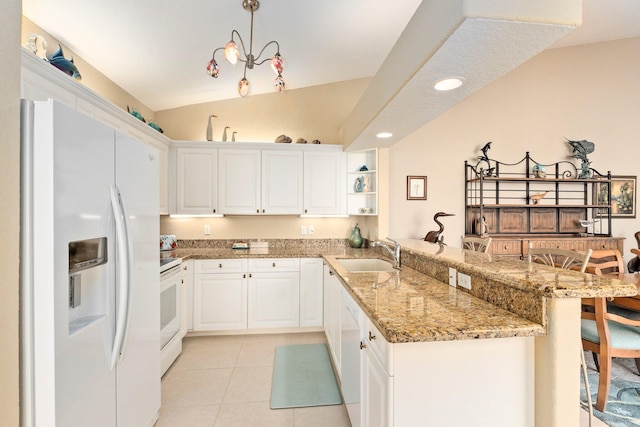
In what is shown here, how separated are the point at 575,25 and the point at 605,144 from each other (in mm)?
4776

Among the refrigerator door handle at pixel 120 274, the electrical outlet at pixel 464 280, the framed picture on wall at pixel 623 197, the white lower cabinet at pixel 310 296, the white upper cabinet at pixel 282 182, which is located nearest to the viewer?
the refrigerator door handle at pixel 120 274

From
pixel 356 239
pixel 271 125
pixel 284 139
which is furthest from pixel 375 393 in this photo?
pixel 271 125

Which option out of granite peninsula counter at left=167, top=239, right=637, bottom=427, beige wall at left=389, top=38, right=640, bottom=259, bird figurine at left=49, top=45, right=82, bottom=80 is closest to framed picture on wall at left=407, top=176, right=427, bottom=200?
beige wall at left=389, top=38, right=640, bottom=259

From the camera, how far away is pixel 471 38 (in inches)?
46.3

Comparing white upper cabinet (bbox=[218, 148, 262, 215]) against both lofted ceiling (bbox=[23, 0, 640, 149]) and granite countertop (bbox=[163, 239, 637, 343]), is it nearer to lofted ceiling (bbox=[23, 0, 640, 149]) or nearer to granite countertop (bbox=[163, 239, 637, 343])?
lofted ceiling (bbox=[23, 0, 640, 149])

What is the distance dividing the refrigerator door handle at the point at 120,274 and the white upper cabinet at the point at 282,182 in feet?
7.27

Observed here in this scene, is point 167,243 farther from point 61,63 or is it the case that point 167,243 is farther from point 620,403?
point 620,403

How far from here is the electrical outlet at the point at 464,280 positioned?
1522 millimetres

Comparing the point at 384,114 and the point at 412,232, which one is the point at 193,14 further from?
the point at 412,232

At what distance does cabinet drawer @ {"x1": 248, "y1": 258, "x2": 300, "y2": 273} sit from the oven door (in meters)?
0.76

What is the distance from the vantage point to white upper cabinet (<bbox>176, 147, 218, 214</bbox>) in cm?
345

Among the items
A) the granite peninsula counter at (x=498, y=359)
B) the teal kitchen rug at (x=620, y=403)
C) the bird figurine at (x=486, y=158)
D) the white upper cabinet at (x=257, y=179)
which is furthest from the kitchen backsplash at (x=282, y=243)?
the granite peninsula counter at (x=498, y=359)

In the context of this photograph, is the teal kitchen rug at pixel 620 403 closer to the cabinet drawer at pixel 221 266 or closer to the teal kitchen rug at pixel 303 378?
the teal kitchen rug at pixel 303 378

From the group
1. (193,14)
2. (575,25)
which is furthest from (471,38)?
(193,14)
